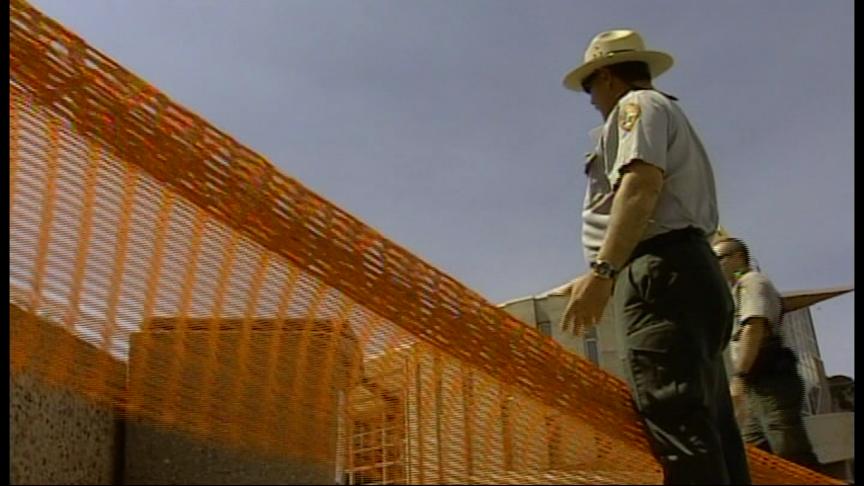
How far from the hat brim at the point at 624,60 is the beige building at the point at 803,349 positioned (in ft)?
0.85

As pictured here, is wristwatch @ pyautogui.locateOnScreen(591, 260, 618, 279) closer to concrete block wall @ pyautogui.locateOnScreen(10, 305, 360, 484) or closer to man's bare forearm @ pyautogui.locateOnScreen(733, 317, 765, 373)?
concrete block wall @ pyautogui.locateOnScreen(10, 305, 360, 484)

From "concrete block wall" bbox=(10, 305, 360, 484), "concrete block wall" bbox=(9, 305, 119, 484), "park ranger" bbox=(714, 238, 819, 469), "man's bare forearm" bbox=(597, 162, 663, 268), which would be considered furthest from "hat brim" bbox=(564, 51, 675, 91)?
"concrete block wall" bbox=(9, 305, 119, 484)

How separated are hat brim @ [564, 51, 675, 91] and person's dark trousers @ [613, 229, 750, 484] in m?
0.22

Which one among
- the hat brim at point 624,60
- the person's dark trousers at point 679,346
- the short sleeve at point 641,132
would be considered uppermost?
the hat brim at point 624,60

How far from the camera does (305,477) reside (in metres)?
1.49

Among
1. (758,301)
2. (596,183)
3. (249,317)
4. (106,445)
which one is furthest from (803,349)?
(106,445)

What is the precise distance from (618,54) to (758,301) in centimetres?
68

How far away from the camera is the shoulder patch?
1.00 m

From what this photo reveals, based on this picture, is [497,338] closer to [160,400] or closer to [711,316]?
[711,316]

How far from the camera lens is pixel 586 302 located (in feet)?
3.28

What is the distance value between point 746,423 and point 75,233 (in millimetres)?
1074

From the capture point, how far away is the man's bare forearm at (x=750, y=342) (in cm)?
158

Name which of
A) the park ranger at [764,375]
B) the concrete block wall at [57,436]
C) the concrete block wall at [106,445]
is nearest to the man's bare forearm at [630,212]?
the concrete block wall at [106,445]

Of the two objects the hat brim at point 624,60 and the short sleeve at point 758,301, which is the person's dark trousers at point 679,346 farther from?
A: the short sleeve at point 758,301
